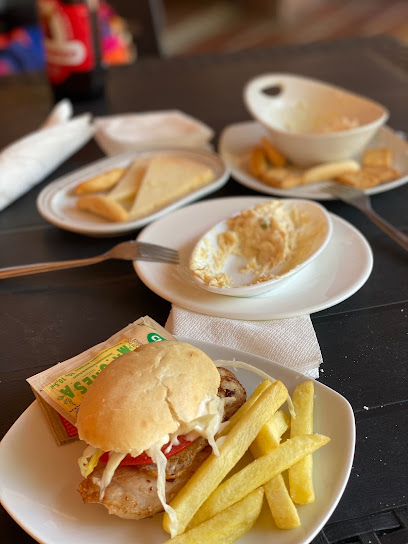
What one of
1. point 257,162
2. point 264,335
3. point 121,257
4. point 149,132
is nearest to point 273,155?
point 257,162

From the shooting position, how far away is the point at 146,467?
86cm

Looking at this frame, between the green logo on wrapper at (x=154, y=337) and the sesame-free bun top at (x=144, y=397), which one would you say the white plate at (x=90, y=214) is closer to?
the green logo on wrapper at (x=154, y=337)

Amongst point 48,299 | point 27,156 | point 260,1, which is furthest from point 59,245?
point 260,1

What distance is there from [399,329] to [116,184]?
36.2 inches

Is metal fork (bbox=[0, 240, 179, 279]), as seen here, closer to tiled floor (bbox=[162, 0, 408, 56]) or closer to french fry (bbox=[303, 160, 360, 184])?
french fry (bbox=[303, 160, 360, 184])

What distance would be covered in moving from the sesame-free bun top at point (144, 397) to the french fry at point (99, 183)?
2.88ft

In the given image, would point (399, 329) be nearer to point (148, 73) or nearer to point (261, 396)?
point (261, 396)

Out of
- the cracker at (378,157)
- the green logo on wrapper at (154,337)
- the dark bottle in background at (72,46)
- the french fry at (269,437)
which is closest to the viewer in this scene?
the french fry at (269,437)

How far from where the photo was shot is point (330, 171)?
173 centimetres

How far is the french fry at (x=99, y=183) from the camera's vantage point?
1.72 metres

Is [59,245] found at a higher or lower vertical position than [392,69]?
higher

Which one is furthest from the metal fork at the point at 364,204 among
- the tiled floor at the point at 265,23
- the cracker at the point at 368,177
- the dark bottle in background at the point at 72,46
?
the tiled floor at the point at 265,23

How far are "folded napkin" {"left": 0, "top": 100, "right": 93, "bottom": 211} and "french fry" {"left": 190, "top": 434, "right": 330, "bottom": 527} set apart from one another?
1.20m

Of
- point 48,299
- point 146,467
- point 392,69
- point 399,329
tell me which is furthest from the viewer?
point 392,69
